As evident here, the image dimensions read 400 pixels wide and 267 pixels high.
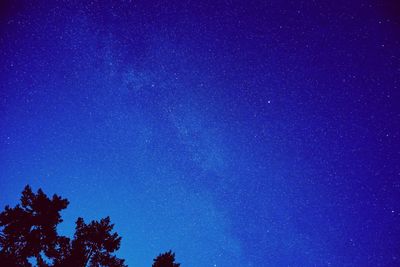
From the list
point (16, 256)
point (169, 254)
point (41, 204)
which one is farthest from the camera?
point (169, 254)

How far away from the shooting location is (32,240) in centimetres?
1639

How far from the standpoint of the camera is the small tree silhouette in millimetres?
18172

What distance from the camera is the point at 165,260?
1834 cm

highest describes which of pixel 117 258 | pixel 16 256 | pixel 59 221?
pixel 59 221

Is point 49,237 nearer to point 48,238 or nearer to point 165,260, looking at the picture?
point 48,238

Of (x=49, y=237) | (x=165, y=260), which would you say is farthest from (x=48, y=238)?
(x=165, y=260)

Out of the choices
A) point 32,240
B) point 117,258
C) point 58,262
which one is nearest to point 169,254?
point 117,258

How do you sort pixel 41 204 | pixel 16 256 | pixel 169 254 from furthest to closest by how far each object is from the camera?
1. pixel 169 254
2. pixel 41 204
3. pixel 16 256

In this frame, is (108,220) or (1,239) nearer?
(1,239)

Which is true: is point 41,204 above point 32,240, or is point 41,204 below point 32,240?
above

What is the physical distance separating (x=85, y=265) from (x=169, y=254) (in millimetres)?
5104

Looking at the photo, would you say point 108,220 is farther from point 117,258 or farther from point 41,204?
point 41,204

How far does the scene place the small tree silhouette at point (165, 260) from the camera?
59.6 ft

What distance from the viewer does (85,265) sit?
54.1 ft
